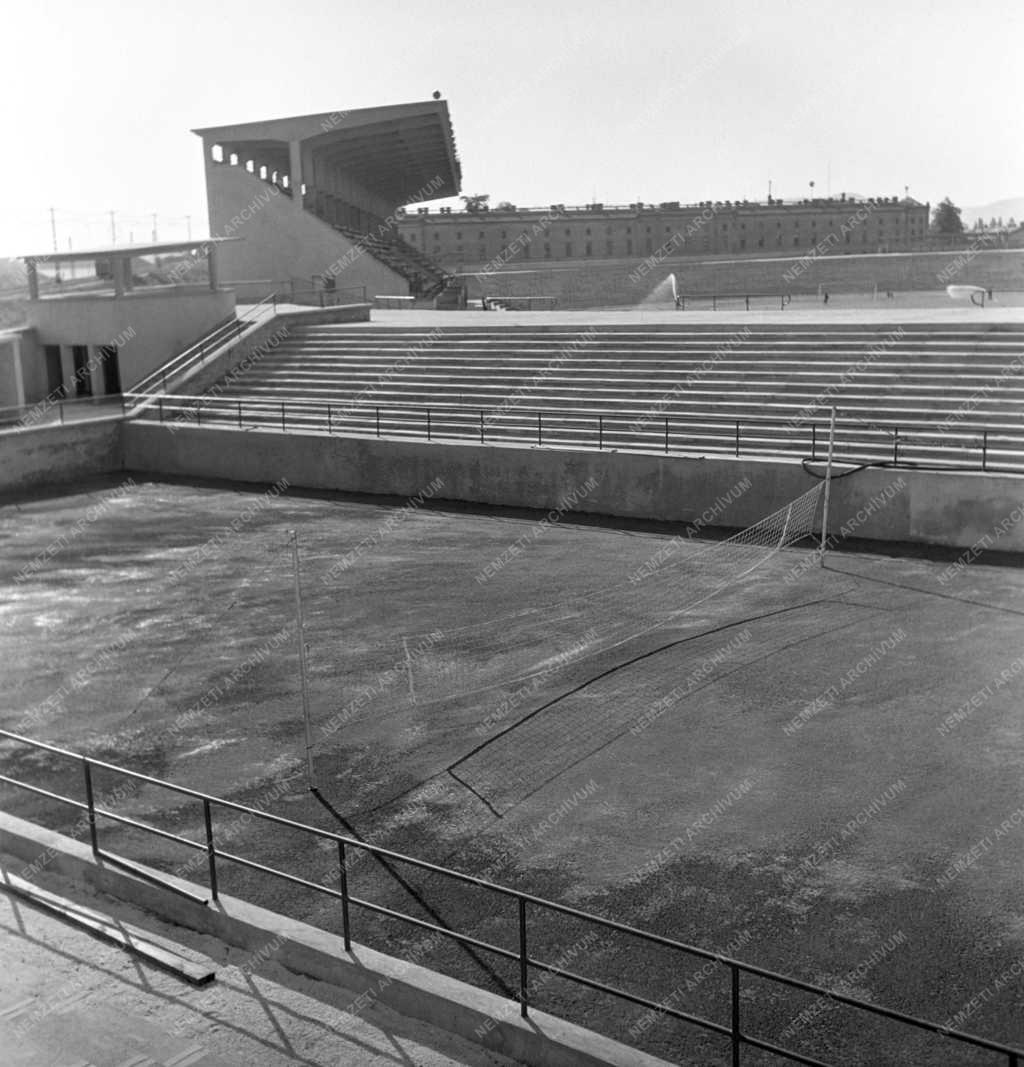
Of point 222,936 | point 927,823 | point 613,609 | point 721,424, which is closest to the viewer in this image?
point 222,936

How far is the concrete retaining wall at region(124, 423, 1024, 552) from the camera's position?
19.5 m

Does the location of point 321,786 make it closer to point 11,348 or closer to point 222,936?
point 222,936

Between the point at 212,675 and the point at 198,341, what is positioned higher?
the point at 198,341

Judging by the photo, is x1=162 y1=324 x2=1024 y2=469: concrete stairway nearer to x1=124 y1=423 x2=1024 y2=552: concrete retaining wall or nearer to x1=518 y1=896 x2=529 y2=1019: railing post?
x1=124 y1=423 x2=1024 y2=552: concrete retaining wall

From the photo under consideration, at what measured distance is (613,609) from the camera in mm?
16672

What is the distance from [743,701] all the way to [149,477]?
62.2ft

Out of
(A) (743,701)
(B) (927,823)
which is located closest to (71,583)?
(A) (743,701)

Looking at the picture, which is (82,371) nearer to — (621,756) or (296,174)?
(296,174)

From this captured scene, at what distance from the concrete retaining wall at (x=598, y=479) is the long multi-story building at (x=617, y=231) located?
8043 cm

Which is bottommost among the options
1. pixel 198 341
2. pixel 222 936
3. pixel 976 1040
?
pixel 222 936

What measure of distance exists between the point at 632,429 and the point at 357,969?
17950mm

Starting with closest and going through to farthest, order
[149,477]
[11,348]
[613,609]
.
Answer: [613,609] < [149,477] < [11,348]

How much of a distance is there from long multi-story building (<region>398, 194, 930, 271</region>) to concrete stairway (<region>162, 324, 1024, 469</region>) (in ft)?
252

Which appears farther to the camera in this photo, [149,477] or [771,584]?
[149,477]
